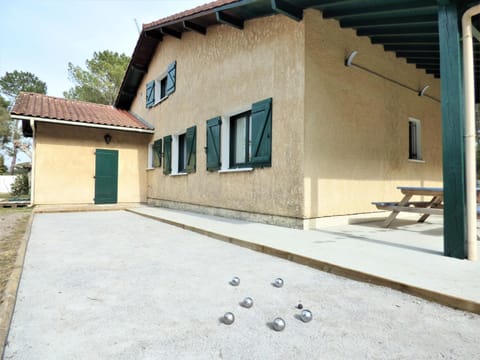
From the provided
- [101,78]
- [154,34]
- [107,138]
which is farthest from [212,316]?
[101,78]

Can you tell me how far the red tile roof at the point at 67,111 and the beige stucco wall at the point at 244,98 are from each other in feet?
7.28

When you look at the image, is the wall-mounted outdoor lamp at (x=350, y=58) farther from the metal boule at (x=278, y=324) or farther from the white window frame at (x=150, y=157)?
the white window frame at (x=150, y=157)

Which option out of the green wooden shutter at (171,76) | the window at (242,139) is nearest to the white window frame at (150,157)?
the green wooden shutter at (171,76)

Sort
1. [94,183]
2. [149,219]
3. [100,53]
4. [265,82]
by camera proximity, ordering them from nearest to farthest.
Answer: [265,82] < [149,219] < [94,183] < [100,53]

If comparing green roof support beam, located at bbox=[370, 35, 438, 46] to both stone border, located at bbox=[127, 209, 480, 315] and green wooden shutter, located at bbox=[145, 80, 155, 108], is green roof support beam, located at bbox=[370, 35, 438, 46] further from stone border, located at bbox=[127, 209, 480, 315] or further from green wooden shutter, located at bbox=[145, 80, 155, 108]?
green wooden shutter, located at bbox=[145, 80, 155, 108]

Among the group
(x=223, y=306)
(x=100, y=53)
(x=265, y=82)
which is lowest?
(x=223, y=306)

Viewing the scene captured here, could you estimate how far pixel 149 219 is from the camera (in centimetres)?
653

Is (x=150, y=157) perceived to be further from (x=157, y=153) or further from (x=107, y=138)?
(x=107, y=138)

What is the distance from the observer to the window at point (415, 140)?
22.5 feet

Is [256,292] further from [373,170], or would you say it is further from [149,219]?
[149,219]

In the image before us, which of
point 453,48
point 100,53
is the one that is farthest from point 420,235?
point 100,53

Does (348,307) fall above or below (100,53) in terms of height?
below

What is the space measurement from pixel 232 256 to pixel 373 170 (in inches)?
149

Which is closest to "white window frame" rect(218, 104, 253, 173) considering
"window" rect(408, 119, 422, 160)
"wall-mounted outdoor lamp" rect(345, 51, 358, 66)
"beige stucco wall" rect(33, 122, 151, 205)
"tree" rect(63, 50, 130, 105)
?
"wall-mounted outdoor lamp" rect(345, 51, 358, 66)
